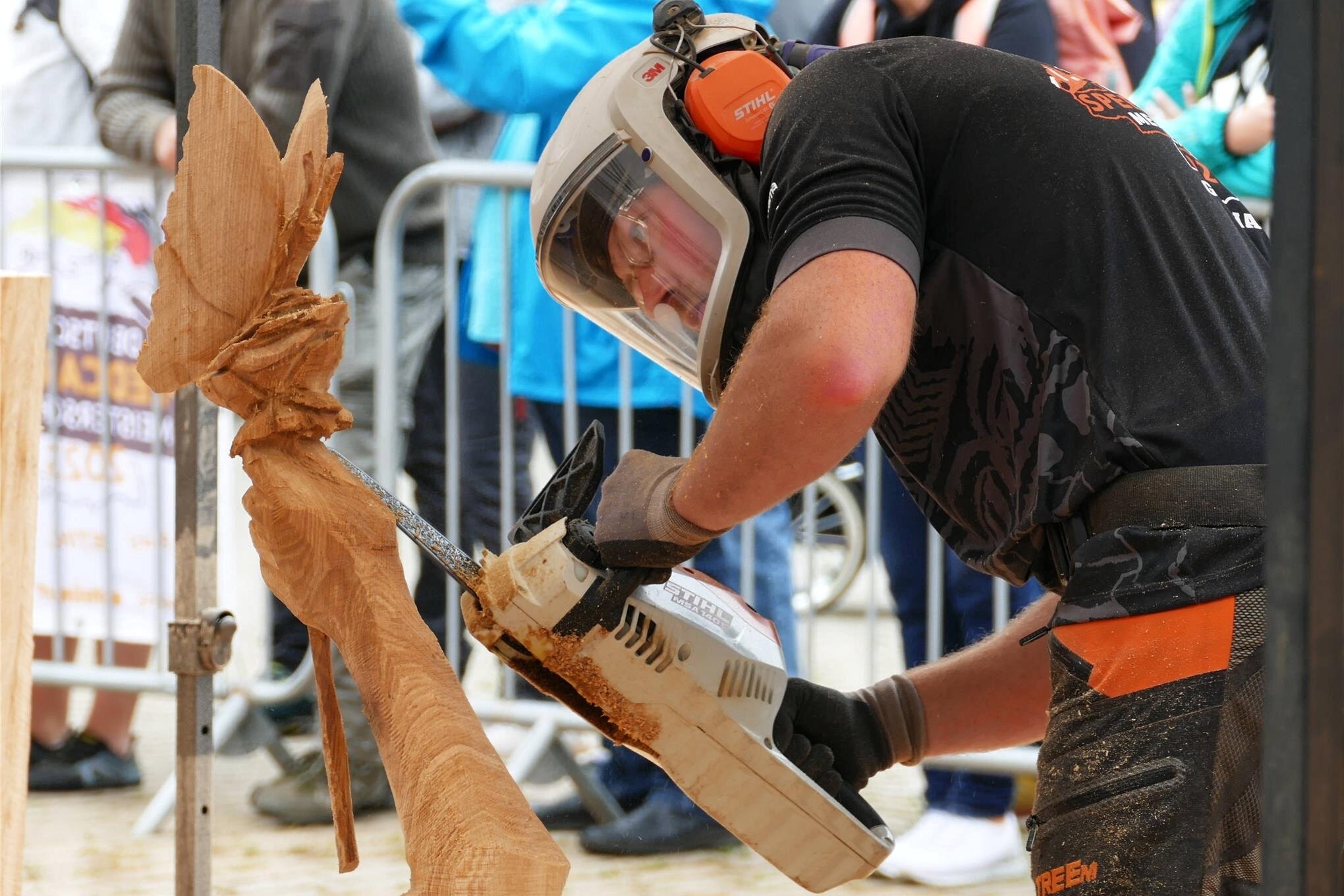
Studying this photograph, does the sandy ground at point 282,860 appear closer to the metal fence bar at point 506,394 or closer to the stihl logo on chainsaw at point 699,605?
the metal fence bar at point 506,394

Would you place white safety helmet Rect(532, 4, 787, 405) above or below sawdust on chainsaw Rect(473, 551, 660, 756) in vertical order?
above

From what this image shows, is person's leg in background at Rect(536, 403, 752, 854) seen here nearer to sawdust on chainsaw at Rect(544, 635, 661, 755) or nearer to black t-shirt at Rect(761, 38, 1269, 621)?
sawdust on chainsaw at Rect(544, 635, 661, 755)

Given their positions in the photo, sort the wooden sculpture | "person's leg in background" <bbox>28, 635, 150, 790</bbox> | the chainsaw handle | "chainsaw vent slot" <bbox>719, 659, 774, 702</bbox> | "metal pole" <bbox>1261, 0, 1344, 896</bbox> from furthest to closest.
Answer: "person's leg in background" <bbox>28, 635, 150, 790</bbox> → the chainsaw handle → "chainsaw vent slot" <bbox>719, 659, 774, 702</bbox> → the wooden sculpture → "metal pole" <bbox>1261, 0, 1344, 896</bbox>

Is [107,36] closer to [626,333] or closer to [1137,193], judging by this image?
[626,333]

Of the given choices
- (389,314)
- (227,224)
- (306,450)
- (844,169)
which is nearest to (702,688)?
(306,450)

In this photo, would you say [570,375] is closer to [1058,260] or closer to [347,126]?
[347,126]

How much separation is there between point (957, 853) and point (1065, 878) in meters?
1.70

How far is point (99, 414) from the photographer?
3689 mm

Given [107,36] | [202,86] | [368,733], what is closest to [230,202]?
[202,86]

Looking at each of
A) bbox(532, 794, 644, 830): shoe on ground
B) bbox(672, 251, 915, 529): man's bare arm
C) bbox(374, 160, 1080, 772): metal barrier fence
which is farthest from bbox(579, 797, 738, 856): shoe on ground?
bbox(672, 251, 915, 529): man's bare arm

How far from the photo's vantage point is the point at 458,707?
4.87ft

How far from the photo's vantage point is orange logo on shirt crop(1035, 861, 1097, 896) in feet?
4.76

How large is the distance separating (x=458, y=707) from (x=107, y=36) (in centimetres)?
303

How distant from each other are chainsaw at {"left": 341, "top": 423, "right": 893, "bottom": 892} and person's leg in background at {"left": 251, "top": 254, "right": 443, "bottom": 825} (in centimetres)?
177
